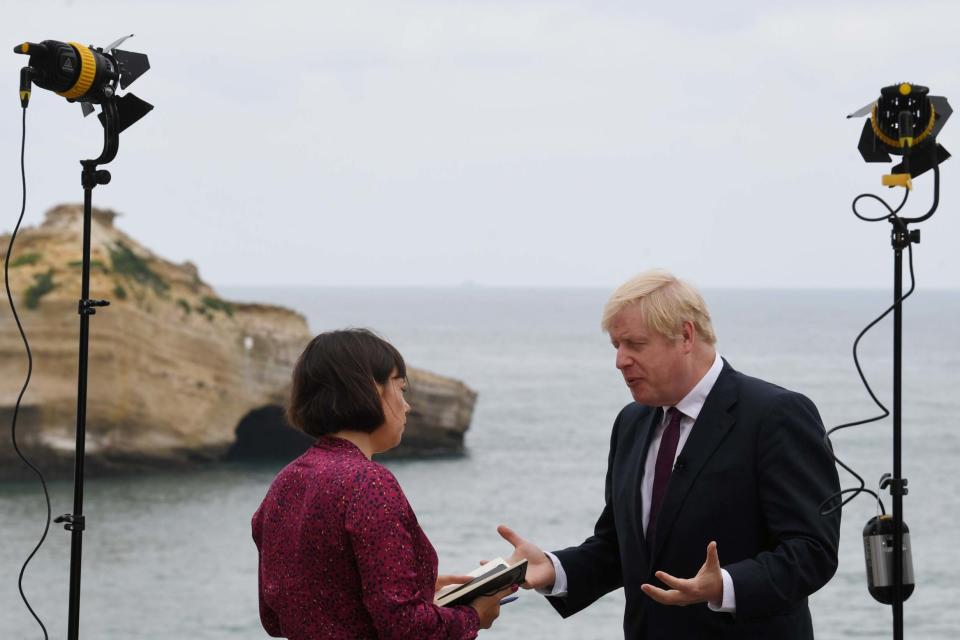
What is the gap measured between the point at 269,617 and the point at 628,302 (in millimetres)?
1315

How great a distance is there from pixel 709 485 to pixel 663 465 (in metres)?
0.18

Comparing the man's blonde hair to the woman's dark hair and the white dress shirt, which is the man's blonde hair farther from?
the woman's dark hair

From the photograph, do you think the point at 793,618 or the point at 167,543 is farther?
the point at 167,543

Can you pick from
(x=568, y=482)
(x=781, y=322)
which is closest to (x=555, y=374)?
(x=568, y=482)

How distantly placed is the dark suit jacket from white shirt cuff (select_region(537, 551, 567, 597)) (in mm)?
221

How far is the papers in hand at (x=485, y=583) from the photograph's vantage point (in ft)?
10.7

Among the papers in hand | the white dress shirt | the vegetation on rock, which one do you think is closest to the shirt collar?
the white dress shirt

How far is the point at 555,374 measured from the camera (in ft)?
309

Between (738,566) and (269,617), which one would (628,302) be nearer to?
(738,566)

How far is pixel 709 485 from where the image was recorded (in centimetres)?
365

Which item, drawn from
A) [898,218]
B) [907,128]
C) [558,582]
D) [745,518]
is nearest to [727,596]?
[745,518]

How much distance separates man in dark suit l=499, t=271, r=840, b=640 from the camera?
11.5 ft

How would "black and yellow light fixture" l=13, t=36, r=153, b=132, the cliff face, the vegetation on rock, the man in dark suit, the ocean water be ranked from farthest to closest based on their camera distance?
the vegetation on rock → the cliff face → the ocean water → "black and yellow light fixture" l=13, t=36, r=153, b=132 → the man in dark suit

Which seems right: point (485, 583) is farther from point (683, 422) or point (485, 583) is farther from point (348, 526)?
point (683, 422)
